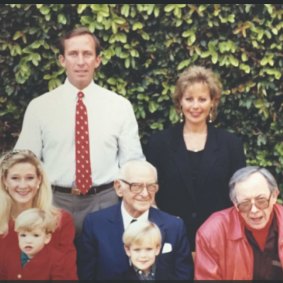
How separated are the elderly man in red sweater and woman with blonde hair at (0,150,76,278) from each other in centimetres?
78

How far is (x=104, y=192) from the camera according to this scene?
4.70m

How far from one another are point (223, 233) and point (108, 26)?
1.68 metres

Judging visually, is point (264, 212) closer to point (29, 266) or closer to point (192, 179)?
point (192, 179)

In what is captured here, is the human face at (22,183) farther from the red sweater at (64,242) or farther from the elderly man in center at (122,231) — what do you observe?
the elderly man in center at (122,231)

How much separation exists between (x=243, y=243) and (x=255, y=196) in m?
0.29

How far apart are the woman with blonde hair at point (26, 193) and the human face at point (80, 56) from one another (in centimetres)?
59

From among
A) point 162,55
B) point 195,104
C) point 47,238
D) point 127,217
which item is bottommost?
point 47,238

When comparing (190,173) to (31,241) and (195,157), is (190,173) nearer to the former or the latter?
(195,157)

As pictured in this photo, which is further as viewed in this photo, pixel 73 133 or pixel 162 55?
pixel 162 55

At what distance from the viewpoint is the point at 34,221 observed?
434 centimetres

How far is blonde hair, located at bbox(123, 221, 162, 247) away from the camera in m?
4.28

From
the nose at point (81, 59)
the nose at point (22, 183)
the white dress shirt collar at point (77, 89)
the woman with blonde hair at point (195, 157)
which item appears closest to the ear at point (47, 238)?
the nose at point (22, 183)

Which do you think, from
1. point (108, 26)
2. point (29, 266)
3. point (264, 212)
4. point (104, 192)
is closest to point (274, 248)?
point (264, 212)

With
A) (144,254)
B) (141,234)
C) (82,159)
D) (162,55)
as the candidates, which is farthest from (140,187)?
(162,55)
